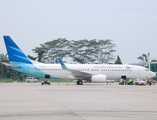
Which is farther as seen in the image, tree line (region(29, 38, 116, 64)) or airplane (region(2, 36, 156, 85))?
tree line (region(29, 38, 116, 64))

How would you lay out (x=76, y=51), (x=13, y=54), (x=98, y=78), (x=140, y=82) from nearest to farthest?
(x=98, y=78)
(x=140, y=82)
(x=13, y=54)
(x=76, y=51)

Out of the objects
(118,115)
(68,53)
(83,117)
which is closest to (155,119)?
(118,115)

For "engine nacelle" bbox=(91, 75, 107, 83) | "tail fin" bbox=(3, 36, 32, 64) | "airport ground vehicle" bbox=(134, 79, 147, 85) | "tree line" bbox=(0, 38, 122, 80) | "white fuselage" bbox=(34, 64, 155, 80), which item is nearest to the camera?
"engine nacelle" bbox=(91, 75, 107, 83)

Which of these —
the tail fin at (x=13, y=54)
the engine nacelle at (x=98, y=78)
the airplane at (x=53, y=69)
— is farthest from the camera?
the tail fin at (x=13, y=54)

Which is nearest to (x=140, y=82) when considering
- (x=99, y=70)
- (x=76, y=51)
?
(x=99, y=70)

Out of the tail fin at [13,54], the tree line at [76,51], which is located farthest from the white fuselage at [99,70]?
the tree line at [76,51]

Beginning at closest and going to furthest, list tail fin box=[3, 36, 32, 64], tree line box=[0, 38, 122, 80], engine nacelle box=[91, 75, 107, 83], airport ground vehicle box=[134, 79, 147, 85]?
engine nacelle box=[91, 75, 107, 83]
airport ground vehicle box=[134, 79, 147, 85]
tail fin box=[3, 36, 32, 64]
tree line box=[0, 38, 122, 80]

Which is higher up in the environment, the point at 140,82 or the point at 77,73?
the point at 77,73

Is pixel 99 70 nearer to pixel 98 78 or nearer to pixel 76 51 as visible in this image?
pixel 98 78

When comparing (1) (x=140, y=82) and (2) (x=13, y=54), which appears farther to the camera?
(2) (x=13, y=54)

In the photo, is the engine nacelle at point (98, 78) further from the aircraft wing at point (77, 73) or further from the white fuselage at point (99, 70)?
the white fuselage at point (99, 70)

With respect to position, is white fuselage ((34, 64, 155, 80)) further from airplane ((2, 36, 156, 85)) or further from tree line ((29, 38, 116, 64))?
tree line ((29, 38, 116, 64))

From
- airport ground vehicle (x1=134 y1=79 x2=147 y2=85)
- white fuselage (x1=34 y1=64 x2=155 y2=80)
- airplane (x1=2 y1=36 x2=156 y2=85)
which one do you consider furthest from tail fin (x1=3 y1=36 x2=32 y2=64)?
airport ground vehicle (x1=134 y1=79 x2=147 y2=85)

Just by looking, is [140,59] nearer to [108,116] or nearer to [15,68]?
[15,68]
